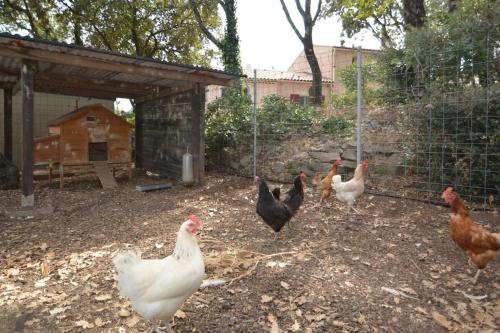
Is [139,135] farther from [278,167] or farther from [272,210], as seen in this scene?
[272,210]

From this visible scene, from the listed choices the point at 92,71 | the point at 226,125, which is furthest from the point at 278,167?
the point at 92,71

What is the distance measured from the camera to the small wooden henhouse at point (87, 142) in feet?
26.0

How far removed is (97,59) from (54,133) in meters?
2.78

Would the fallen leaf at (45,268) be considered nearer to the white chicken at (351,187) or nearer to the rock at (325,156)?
the white chicken at (351,187)

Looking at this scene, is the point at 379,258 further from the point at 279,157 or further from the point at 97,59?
the point at 97,59

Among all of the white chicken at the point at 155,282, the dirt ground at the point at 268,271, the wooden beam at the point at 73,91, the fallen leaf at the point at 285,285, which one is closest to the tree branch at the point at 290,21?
the wooden beam at the point at 73,91

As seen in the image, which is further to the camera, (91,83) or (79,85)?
(79,85)

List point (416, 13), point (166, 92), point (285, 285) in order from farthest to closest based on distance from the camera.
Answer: point (166, 92)
point (416, 13)
point (285, 285)

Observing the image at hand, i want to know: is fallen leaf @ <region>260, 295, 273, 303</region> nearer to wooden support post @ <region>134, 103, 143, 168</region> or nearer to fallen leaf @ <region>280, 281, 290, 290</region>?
fallen leaf @ <region>280, 281, 290, 290</region>

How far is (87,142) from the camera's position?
8.35 meters

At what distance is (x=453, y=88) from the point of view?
18.9 ft

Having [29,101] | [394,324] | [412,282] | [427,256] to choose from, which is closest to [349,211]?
[427,256]

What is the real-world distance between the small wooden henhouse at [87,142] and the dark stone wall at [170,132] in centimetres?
104

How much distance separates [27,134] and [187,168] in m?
3.23
